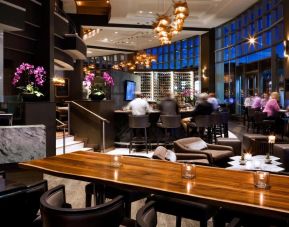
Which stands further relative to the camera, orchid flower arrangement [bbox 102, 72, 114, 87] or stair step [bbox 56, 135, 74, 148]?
orchid flower arrangement [bbox 102, 72, 114, 87]

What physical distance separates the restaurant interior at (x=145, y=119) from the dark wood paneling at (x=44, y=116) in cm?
3

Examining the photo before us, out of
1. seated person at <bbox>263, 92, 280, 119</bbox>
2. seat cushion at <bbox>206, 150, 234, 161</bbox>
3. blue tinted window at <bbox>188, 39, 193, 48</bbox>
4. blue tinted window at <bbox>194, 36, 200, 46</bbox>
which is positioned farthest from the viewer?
blue tinted window at <bbox>188, 39, 193, 48</bbox>

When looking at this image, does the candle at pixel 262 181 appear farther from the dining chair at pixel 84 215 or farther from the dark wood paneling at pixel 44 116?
the dark wood paneling at pixel 44 116

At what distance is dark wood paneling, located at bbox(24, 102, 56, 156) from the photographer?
612cm

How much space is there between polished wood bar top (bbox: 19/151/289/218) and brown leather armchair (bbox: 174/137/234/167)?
59.1 inches

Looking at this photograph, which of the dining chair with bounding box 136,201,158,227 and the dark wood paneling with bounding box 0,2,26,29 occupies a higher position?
the dark wood paneling with bounding box 0,2,26,29

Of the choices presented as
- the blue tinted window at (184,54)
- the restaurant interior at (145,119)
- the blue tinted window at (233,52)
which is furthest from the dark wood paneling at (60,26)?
the blue tinted window at (184,54)

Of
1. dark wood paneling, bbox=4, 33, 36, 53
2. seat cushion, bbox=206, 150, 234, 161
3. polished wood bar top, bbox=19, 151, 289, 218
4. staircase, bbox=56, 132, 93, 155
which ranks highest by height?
dark wood paneling, bbox=4, 33, 36, 53

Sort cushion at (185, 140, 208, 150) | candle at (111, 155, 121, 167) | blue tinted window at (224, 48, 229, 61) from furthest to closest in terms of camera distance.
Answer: blue tinted window at (224, 48, 229, 61), cushion at (185, 140, 208, 150), candle at (111, 155, 121, 167)

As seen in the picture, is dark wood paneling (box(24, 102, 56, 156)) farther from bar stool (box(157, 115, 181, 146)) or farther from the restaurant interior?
bar stool (box(157, 115, 181, 146))

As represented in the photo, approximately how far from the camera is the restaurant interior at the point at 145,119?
2145mm

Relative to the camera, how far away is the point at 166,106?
8.37m

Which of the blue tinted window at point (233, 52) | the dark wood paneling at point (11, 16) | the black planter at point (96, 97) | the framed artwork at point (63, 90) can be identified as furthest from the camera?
the blue tinted window at point (233, 52)

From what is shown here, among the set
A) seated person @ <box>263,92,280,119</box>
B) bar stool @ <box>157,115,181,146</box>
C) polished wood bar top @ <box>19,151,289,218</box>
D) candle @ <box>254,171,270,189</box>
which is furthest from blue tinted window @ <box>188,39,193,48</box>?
candle @ <box>254,171,270,189</box>
